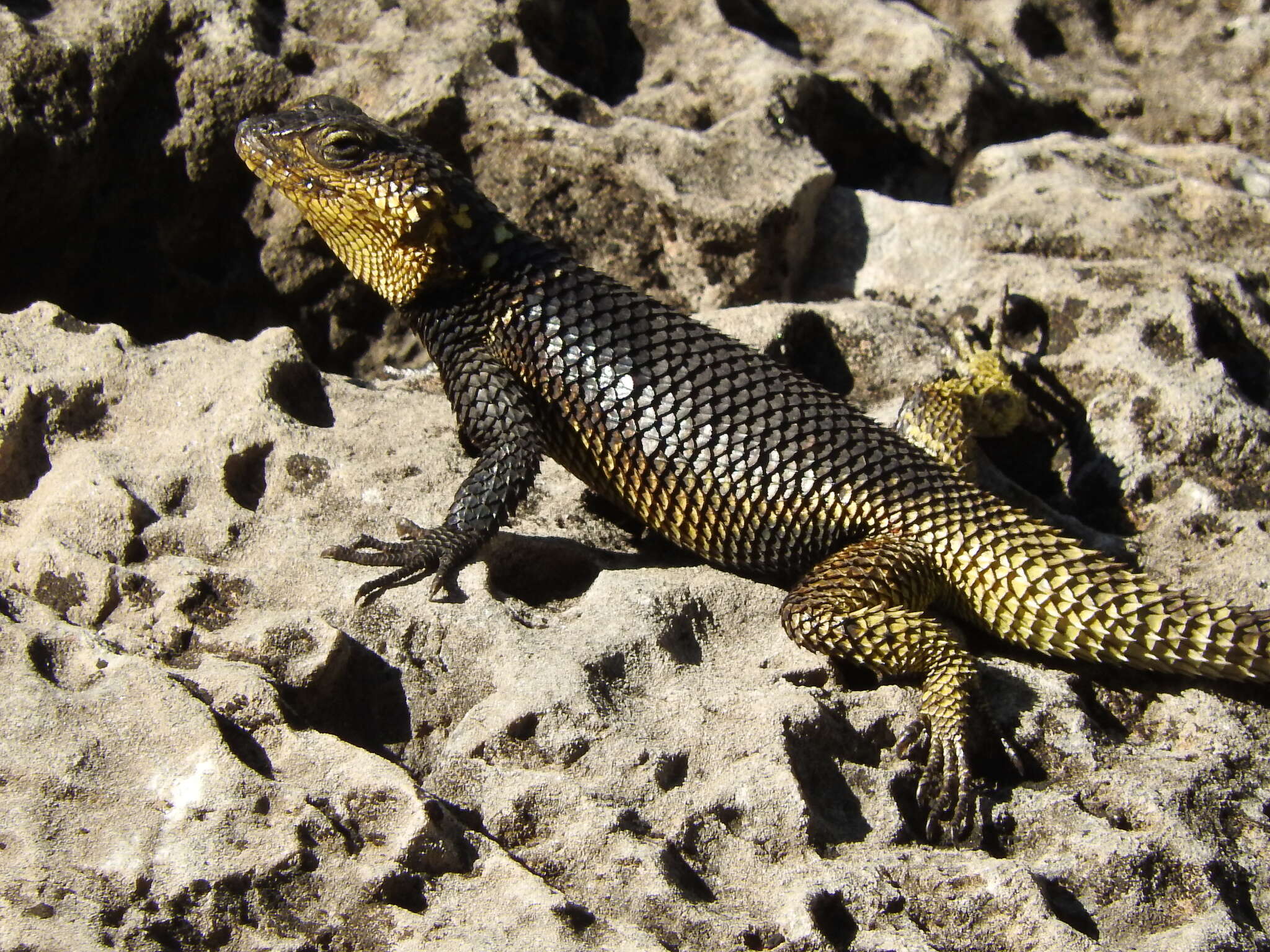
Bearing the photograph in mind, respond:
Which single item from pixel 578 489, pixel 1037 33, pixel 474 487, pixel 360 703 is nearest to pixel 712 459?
pixel 578 489

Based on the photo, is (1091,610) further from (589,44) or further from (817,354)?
(589,44)

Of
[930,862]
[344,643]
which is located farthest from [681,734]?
[344,643]

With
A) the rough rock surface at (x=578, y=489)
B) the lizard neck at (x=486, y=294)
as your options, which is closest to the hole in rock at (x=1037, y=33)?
the rough rock surface at (x=578, y=489)

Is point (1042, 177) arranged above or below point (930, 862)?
above

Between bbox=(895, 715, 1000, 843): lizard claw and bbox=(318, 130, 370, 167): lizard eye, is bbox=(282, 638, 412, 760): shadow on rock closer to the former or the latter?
bbox=(895, 715, 1000, 843): lizard claw

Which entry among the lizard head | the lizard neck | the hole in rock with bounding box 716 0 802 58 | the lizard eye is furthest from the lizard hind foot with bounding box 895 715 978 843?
the hole in rock with bounding box 716 0 802 58

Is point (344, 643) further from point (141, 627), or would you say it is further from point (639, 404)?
point (639, 404)
